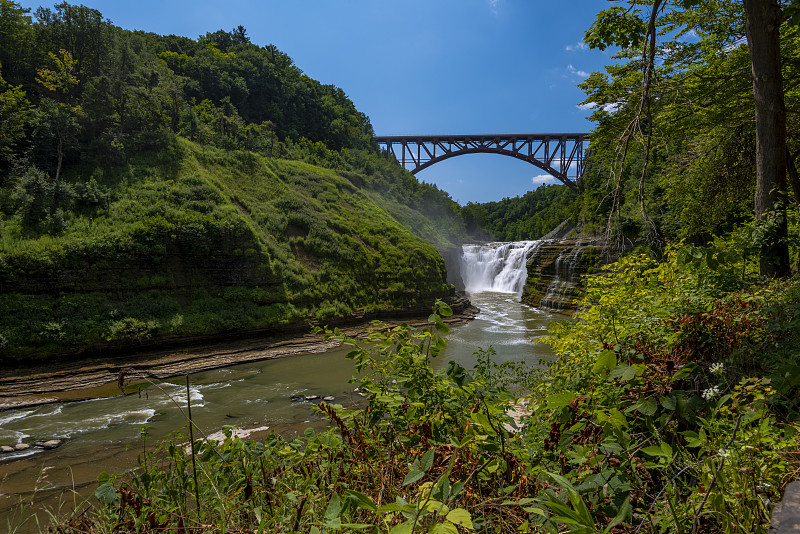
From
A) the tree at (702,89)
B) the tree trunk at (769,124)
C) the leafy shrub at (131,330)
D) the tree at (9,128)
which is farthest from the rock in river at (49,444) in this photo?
the tree at (9,128)

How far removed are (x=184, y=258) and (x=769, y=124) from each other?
19792 mm

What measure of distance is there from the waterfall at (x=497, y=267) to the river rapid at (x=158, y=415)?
43.4 feet

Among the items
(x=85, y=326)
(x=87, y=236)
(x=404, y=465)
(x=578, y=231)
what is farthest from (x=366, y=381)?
(x=578, y=231)

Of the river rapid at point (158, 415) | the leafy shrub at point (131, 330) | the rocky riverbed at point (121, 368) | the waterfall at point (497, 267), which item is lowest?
the river rapid at point (158, 415)

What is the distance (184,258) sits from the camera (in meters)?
17.6

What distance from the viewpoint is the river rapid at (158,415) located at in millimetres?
6426

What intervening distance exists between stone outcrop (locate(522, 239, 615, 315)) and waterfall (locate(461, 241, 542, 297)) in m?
3.07

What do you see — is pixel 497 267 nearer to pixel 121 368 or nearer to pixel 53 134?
pixel 121 368

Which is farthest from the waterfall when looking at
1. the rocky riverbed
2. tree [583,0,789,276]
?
tree [583,0,789,276]

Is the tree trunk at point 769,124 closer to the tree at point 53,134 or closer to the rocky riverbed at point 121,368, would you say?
the rocky riverbed at point 121,368

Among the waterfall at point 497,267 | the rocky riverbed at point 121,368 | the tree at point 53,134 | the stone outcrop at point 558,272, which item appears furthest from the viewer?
the waterfall at point 497,267

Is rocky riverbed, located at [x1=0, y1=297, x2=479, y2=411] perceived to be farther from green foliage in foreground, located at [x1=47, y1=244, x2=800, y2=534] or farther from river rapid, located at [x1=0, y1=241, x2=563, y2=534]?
green foliage in foreground, located at [x1=47, y1=244, x2=800, y2=534]

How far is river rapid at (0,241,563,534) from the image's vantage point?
6.43m

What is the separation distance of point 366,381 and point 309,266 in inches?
811
